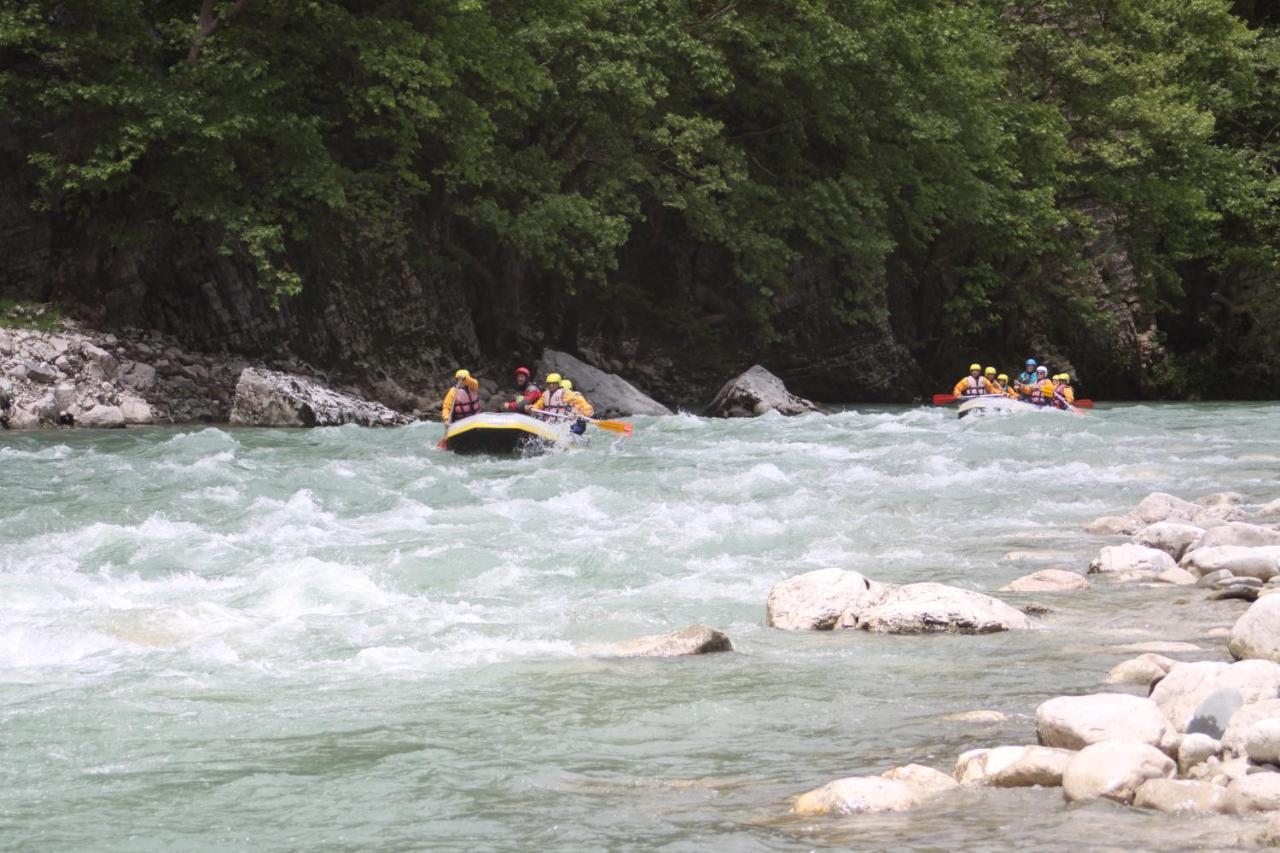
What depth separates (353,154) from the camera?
2416 centimetres

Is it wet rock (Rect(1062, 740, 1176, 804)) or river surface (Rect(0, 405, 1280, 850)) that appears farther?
river surface (Rect(0, 405, 1280, 850))

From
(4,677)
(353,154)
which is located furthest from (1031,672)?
(353,154)

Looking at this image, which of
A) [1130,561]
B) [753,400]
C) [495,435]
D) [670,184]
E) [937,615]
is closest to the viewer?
[937,615]

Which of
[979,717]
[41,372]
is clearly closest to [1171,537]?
[979,717]

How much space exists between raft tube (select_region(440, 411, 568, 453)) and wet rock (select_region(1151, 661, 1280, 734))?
11.9m

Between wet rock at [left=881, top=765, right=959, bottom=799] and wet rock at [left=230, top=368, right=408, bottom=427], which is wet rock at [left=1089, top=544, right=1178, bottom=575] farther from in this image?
wet rock at [left=230, top=368, right=408, bottom=427]

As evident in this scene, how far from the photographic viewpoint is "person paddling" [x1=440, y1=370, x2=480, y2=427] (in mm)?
18250

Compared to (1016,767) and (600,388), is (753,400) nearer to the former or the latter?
(600,388)

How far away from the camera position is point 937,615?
7676 mm

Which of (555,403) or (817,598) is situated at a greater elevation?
(555,403)

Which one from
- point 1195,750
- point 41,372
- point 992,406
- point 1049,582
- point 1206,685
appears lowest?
point 1049,582

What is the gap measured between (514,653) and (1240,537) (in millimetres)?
5118

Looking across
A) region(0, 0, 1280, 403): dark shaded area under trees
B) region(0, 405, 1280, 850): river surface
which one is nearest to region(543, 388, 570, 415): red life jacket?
region(0, 405, 1280, 850): river surface

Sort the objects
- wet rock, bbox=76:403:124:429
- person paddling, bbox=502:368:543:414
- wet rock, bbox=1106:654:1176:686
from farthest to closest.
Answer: wet rock, bbox=76:403:124:429, person paddling, bbox=502:368:543:414, wet rock, bbox=1106:654:1176:686
